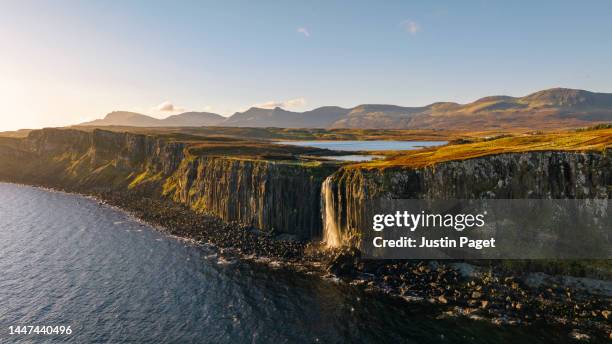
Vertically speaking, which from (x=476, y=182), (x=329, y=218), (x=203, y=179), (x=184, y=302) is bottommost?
(x=184, y=302)

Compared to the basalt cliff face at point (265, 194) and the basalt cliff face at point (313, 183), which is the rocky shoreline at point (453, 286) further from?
the basalt cliff face at point (313, 183)

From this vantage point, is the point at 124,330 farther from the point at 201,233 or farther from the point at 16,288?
the point at 201,233

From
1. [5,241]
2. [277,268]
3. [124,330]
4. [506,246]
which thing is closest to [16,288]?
[124,330]

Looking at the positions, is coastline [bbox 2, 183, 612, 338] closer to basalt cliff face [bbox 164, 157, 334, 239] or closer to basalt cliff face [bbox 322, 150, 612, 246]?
basalt cliff face [bbox 164, 157, 334, 239]

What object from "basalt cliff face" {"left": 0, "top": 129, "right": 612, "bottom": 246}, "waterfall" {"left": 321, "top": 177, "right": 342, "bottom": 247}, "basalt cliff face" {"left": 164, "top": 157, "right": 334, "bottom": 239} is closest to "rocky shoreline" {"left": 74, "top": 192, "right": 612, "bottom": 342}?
"waterfall" {"left": 321, "top": 177, "right": 342, "bottom": 247}

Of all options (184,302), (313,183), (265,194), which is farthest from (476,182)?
(184,302)

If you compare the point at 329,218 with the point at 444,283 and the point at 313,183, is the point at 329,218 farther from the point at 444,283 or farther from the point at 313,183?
the point at 444,283
